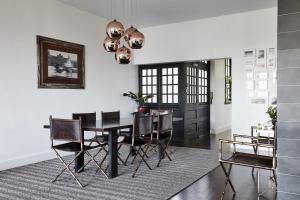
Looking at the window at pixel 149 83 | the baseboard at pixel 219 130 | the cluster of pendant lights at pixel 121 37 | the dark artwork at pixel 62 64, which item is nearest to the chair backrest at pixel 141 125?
the cluster of pendant lights at pixel 121 37

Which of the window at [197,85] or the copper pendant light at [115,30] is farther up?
the copper pendant light at [115,30]

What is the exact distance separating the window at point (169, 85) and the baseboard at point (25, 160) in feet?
11.1

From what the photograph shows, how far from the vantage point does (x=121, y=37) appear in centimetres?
398

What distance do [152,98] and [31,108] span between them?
11.6 ft

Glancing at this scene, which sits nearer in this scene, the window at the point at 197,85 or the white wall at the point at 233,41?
the white wall at the point at 233,41

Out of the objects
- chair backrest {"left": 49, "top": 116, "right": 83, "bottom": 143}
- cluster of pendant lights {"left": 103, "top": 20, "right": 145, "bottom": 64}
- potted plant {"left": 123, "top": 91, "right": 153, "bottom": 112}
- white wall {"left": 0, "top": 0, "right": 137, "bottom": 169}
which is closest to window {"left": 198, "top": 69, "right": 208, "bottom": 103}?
potted plant {"left": 123, "top": 91, "right": 153, "bottom": 112}

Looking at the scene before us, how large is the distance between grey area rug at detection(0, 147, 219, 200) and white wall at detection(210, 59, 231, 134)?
3.73m

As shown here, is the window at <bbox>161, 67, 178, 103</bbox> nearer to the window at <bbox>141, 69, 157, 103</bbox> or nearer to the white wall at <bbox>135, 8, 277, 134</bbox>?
the window at <bbox>141, 69, 157, 103</bbox>

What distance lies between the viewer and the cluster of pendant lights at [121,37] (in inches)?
148

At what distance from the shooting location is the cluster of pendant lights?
3771mm

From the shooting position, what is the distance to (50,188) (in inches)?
134

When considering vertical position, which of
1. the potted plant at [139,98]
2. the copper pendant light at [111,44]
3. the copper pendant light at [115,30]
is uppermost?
the copper pendant light at [115,30]

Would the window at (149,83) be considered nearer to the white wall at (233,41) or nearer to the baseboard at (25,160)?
the white wall at (233,41)

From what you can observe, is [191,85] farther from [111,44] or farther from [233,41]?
[111,44]
